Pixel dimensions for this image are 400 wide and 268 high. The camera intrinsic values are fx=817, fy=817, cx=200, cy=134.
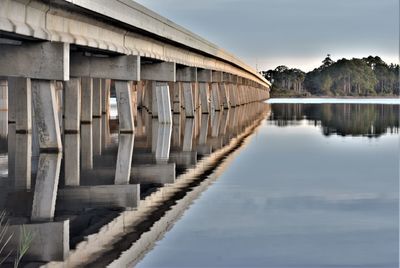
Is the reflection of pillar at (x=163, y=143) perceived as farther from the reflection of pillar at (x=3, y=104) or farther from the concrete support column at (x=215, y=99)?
the concrete support column at (x=215, y=99)

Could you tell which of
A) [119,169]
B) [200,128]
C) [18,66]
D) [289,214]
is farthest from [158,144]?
[289,214]

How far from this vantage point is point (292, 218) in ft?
40.2

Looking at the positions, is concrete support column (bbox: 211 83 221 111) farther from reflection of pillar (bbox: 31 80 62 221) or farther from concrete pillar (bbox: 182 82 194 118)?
reflection of pillar (bbox: 31 80 62 221)

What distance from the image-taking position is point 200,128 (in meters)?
39.1

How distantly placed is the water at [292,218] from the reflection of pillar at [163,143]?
79.8 inches

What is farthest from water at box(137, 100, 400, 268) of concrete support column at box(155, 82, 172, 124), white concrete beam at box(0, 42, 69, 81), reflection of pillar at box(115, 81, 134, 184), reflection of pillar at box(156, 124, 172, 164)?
concrete support column at box(155, 82, 172, 124)

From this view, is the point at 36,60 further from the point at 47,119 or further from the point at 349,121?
the point at 349,121

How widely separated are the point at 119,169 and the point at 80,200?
214 inches

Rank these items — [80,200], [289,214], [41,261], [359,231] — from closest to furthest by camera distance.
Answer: [41,261] → [359,231] → [289,214] → [80,200]

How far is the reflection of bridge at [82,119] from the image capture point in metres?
14.7

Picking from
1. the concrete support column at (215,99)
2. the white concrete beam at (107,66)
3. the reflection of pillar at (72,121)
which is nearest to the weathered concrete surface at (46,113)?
the reflection of pillar at (72,121)

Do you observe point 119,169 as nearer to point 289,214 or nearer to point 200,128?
point 289,214

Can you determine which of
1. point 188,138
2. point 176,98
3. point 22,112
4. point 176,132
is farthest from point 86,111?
point 176,98

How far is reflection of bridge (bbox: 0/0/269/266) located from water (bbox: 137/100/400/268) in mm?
1510
